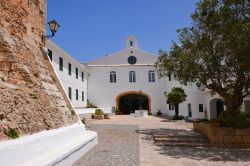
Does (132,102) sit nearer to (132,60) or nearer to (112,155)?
(132,60)

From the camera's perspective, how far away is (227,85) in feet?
42.1

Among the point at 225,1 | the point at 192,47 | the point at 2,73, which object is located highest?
the point at 225,1

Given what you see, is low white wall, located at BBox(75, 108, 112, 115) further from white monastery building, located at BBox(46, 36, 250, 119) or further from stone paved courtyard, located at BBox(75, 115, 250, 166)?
stone paved courtyard, located at BBox(75, 115, 250, 166)

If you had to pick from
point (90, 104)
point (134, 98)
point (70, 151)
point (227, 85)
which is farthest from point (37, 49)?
point (134, 98)

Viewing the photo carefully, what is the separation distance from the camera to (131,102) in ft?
119

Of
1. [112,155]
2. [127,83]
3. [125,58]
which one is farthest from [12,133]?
[125,58]

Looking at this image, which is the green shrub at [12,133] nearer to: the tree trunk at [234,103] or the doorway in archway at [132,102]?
the tree trunk at [234,103]

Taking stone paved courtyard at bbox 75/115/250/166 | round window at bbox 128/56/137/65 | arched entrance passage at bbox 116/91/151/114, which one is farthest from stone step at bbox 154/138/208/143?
round window at bbox 128/56/137/65

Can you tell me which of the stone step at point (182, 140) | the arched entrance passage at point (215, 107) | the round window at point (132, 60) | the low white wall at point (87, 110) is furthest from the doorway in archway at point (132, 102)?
the stone step at point (182, 140)

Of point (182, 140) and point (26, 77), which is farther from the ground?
point (26, 77)

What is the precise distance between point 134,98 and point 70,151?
1143 inches

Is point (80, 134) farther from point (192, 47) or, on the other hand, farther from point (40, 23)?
point (192, 47)

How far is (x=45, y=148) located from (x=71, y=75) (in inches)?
796

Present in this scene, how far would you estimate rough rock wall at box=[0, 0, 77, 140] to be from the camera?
251 inches
